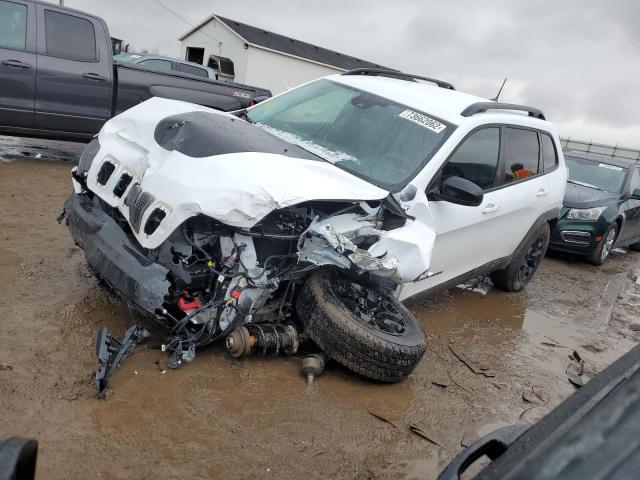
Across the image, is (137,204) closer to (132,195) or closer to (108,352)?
(132,195)

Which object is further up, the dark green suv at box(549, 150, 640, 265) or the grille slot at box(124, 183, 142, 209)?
the grille slot at box(124, 183, 142, 209)

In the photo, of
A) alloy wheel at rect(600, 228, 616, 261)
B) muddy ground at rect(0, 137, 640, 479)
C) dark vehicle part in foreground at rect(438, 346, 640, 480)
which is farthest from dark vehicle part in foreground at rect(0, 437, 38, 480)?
alloy wheel at rect(600, 228, 616, 261)

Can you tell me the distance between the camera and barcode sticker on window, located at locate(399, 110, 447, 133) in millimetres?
3891

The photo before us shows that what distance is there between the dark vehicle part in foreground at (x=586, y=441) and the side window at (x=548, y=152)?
4436 mm

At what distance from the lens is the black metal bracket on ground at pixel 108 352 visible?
2.64 meters

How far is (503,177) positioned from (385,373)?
224 centimetres

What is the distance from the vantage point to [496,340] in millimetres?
4621

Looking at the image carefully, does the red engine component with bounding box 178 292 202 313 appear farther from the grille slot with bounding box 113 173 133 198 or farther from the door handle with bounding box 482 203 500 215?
the door handle with bounding box 482 203 500 215

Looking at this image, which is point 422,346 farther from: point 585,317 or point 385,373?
point 585,317

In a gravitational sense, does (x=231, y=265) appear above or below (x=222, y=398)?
above

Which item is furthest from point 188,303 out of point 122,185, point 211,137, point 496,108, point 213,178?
point 496,108

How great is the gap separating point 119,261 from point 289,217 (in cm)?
96

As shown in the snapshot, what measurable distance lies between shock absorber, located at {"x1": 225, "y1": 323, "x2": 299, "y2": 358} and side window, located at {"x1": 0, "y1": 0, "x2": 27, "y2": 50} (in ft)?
17.1

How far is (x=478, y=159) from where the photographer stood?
13.7 feet
